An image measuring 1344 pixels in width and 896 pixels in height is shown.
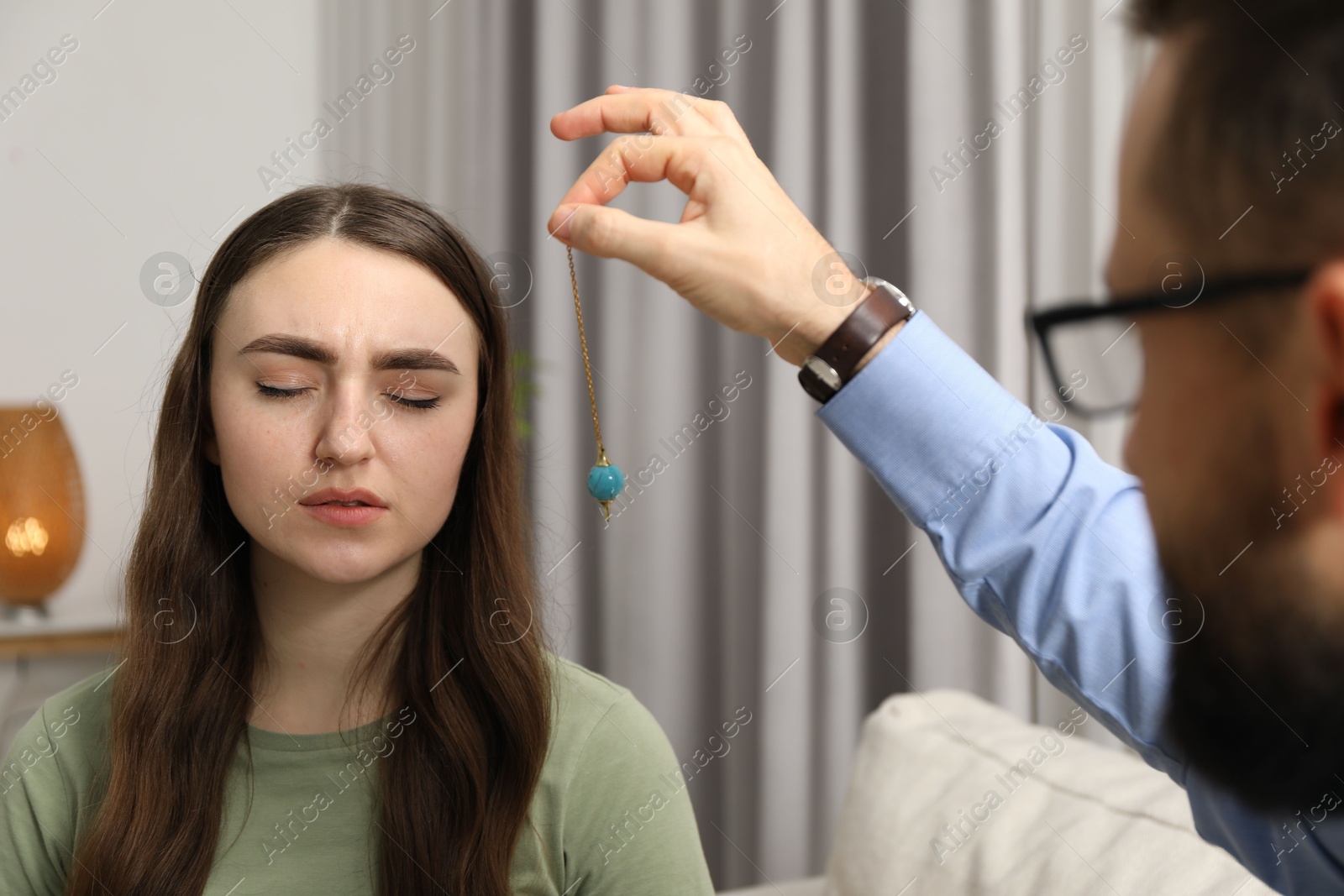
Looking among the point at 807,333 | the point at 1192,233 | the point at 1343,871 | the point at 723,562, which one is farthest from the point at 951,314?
the point at 1192,233

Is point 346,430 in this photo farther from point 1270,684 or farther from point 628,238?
point 1270,684

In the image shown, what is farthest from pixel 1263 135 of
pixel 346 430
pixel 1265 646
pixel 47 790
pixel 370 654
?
pixel 47 790

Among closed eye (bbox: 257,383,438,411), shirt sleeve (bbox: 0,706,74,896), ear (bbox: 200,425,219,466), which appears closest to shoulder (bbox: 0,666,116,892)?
shirt sleeve (bbox: 0,706,74,896)

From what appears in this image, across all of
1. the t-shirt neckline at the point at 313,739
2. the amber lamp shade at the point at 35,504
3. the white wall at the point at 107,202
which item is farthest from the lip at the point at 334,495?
the white wall at the point at 107,202

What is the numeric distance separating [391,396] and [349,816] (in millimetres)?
410

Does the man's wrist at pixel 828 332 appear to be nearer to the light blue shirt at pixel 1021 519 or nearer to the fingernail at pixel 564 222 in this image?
the light blue shirt at pixel 1021 519

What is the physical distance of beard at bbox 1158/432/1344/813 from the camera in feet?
1.19

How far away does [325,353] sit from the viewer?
93 centimetres

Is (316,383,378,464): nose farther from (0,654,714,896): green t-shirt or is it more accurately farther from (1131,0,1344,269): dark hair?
(1131,0,1344,269): dark hair

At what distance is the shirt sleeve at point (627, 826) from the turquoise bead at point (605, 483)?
274 mm

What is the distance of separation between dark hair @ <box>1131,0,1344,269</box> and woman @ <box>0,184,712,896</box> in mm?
736

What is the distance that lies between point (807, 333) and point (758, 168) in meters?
0.11

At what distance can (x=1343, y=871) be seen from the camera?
552 millimetres

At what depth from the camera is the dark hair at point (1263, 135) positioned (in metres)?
0.34
